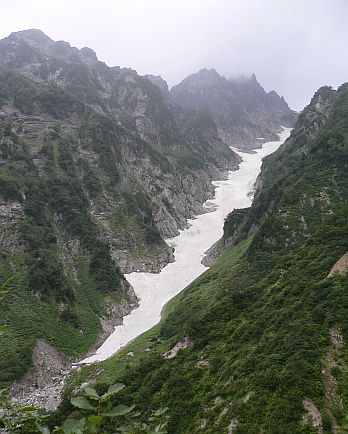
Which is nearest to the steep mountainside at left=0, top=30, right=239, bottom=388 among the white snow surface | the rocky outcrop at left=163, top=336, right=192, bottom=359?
the white snow surface

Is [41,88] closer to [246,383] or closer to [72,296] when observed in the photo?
[72,296]

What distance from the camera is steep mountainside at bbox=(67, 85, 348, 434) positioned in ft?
74.4

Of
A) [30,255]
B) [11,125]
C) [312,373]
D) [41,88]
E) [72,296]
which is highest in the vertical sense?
[41,88]

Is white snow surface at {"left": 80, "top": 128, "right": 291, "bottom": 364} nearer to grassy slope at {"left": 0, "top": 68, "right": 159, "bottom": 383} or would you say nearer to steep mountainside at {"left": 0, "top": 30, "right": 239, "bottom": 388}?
steep mountainside at {"left": 0, "top": 30, "right": 239, "bottom": 388}

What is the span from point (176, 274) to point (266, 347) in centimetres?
5885

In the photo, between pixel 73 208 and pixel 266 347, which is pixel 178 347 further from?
pixel 73 208

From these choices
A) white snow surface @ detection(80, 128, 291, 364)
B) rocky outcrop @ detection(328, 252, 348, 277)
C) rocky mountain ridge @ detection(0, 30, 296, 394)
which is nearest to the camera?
rocky outcrop @ detection(328, 252, 348, 277)

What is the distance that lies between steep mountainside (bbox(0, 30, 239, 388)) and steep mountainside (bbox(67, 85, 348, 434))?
43.6ft

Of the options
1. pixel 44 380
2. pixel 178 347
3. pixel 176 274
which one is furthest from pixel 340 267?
pixel 176 274

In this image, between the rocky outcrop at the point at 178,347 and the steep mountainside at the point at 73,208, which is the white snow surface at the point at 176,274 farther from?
the rocky outcrop at the point at 178,347

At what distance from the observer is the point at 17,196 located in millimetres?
77562

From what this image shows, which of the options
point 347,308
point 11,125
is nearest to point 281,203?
point 347,308

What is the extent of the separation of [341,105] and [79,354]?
77.4 meters

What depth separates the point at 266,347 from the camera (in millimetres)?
28672
